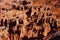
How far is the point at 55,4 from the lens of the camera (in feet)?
4.31

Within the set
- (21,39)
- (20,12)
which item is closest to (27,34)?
(21,39)

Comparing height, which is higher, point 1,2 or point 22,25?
point 1,2

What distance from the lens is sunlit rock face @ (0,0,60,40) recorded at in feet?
4.03

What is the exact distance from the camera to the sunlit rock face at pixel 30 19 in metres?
1.23

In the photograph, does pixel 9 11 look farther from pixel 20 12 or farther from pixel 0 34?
pixel 0 34

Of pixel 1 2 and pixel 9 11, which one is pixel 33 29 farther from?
pixel 1 2

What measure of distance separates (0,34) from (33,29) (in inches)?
11.1

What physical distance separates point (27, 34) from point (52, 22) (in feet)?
0.80

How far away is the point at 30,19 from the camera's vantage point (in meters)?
1.26

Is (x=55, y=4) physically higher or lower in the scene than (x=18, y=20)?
higher

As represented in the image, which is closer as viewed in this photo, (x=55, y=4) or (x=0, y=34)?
(x=0, y=34)

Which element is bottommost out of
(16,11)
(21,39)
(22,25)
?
(21,39)

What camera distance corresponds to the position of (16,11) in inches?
50.3

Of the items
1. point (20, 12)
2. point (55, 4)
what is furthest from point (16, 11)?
point (55, 4)
